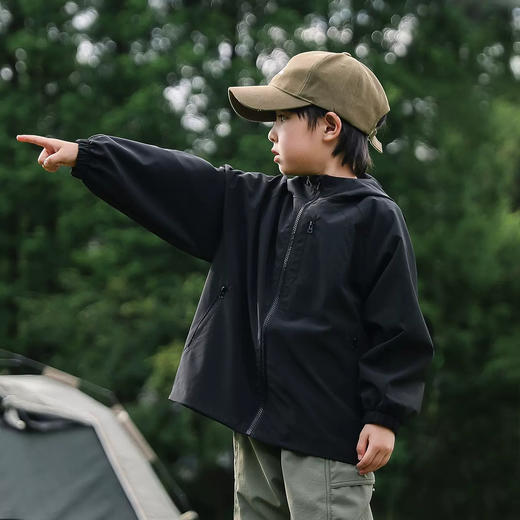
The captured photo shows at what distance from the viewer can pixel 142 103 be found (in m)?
8.71

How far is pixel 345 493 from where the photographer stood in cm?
165

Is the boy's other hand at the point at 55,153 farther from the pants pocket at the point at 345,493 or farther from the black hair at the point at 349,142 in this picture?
the pants pocket at the point at 345,493

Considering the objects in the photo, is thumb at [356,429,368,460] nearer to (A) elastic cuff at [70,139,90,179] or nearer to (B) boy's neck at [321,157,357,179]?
(B) boy's neck at [321,157,357,179]

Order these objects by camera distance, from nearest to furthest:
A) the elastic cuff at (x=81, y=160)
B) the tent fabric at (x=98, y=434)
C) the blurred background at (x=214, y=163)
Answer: the elastic cuff at (x=81, y=160)
the tent fabric at (x=98, y=434)
the blurred background at (x=214, y=163)

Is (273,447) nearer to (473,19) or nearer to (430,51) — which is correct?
(430,51)

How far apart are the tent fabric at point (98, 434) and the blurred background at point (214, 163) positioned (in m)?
3.94

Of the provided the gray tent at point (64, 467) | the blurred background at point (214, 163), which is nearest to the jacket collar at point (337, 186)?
the gray tent at point (64, 467)

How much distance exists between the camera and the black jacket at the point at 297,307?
1.67 metres

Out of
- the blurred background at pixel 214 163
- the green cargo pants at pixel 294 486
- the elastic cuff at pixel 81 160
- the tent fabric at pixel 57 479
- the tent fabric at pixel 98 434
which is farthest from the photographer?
the blurred background at pixel 214 163

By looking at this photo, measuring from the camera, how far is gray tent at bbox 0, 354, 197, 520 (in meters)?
3.31

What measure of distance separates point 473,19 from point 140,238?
14.7 feet

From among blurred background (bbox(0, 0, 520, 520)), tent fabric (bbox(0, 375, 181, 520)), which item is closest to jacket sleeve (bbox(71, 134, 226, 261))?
tent fabric (bbox(0, 375, 181, 520))

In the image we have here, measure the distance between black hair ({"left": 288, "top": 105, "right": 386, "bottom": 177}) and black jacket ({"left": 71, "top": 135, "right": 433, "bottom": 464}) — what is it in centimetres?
5

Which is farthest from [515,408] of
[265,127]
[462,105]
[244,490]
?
[244,490]
